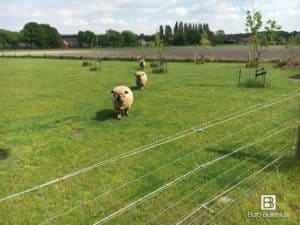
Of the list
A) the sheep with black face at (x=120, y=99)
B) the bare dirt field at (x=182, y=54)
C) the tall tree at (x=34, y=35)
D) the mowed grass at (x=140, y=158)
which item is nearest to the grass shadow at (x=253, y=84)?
the mowed grass at (x=140, y=158)

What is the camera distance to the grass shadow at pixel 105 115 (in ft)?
45.0

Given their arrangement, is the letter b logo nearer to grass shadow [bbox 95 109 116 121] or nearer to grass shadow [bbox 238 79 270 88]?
grass shadow [bbox 95 109 116 121]

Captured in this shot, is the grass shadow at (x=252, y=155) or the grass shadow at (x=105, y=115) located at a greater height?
the grass shadow at (x=252, y=155)

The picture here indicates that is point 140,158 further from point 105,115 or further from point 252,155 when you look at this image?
point 105,115

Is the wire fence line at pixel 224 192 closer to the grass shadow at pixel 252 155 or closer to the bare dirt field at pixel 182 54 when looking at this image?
the grass shadow at pixel 252 155

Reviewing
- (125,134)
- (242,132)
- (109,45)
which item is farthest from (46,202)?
(109,45)

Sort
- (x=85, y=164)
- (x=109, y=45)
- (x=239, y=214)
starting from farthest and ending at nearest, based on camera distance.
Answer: (x=109, y=45) < (x=85, y=164) < (x=239, y=214)

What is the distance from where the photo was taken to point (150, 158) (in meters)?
9.04

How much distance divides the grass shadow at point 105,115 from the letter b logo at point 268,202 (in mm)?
7935

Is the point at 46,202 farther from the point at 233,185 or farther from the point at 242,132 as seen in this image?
the point at 242,132

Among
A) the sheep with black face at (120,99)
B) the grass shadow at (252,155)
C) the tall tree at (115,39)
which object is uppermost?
the tall tree at (115,39)

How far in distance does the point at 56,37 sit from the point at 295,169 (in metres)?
163

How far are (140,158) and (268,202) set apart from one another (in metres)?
3.48

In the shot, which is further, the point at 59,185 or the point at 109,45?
the point at 109,45
